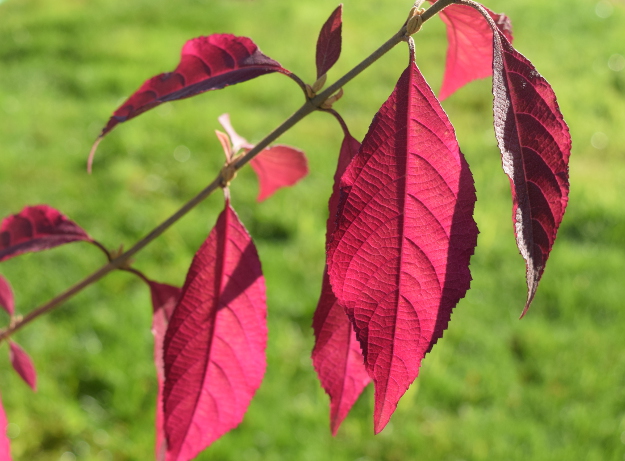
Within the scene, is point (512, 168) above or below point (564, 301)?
above

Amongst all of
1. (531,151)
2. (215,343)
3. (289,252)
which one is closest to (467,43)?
(531,151)

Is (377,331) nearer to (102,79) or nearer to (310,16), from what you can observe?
(102,79)

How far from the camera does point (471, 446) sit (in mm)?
2279

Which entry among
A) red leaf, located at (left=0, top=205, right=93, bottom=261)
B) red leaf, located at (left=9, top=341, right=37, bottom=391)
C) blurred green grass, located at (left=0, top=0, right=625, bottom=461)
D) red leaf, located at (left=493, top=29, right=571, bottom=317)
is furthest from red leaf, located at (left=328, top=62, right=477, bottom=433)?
blurred green grass, located at (left=0, top=0, right=625, bottom=461)

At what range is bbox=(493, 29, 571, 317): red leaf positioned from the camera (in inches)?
17.6

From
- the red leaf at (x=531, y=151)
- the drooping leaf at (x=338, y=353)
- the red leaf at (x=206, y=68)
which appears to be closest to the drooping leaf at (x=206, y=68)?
the red leaf at (x=206, y=68)

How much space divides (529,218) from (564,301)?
8.58 feet

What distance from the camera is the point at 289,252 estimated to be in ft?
10.3

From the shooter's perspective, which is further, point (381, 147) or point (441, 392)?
point (441, 392)

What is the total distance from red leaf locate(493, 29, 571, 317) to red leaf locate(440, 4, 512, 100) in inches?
6.3

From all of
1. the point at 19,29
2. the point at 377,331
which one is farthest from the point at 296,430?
the point at 19,29

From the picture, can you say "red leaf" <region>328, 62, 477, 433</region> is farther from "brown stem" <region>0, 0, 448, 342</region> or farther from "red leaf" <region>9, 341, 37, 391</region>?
"red leaf" <region>9, 341, 37, 391</region>

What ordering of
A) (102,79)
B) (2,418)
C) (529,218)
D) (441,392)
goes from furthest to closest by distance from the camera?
(102,79) → (441,392) → (2,418) → (529,218)

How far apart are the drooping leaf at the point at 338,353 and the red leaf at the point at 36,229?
382 mm
